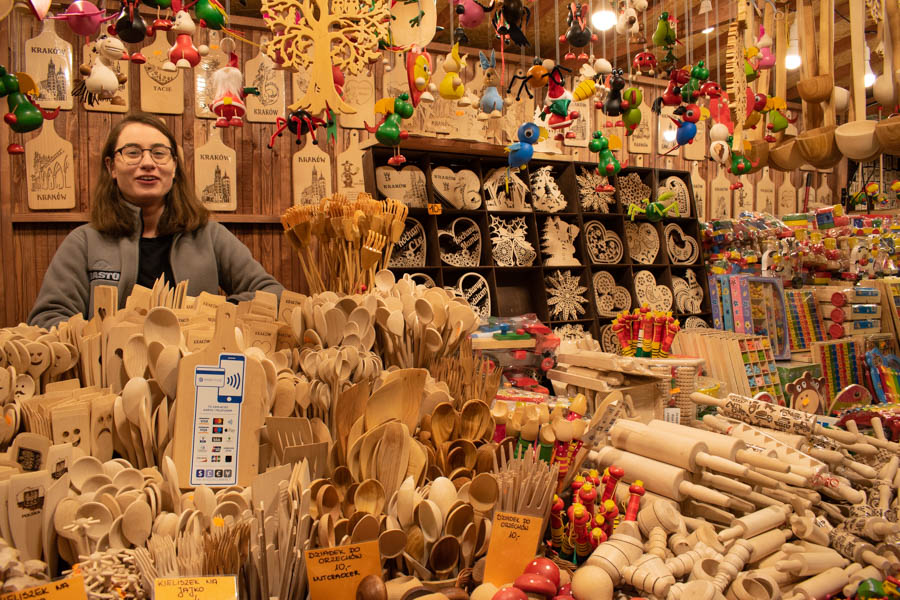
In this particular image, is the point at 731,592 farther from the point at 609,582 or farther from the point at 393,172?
the point at 393,172

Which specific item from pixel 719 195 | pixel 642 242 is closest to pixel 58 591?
pixel 642 242

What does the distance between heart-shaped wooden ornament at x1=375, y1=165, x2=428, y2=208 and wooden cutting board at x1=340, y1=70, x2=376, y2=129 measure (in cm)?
55

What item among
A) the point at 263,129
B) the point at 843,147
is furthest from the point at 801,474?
the point at 263,129

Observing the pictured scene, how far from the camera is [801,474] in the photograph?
1.34 meters

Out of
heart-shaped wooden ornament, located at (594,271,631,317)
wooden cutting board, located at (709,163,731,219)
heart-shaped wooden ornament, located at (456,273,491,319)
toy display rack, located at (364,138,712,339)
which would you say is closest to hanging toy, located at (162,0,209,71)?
toy display rack, located at (364,138,712,339)

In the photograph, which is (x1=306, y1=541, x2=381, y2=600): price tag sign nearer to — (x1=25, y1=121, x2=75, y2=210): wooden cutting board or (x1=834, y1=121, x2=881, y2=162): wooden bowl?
(x1=834, y1=121, x2=881, y2=162): wooden bowl

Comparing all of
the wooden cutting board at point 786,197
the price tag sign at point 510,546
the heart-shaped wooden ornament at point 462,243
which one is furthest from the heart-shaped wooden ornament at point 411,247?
the wooden cutting board at point 786,197

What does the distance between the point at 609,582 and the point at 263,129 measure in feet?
11.7

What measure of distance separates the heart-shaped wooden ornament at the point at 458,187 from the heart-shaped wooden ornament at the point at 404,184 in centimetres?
9

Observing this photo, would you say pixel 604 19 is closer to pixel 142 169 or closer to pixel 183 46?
pixel 183 46

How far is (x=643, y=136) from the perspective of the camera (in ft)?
16.6

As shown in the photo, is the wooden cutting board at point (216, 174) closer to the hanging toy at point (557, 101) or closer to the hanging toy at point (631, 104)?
the hanging toy at point (557, 101)

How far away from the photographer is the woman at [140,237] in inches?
82.7

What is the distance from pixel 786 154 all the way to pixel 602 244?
1.85 m
